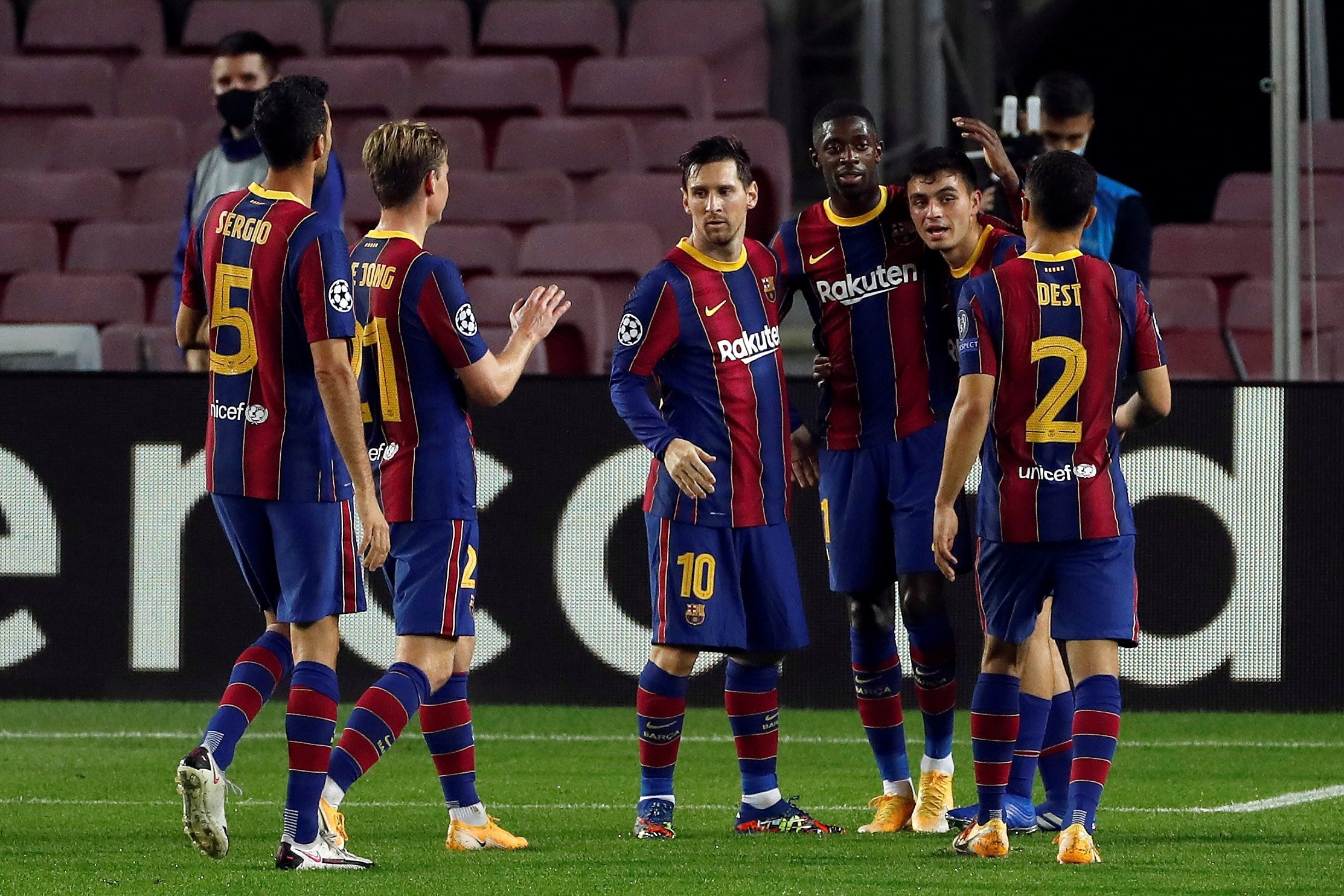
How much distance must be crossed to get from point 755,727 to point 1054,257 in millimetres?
1450

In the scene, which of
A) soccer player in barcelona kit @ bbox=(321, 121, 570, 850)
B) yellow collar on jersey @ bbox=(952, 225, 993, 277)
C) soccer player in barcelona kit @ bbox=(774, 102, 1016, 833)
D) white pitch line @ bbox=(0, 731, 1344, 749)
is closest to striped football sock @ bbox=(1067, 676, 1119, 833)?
soccer player in barcelona kit @ bbox=(774, 102, 1016, 833)

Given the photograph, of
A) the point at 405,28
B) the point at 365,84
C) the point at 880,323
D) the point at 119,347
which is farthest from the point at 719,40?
the point at 880,323

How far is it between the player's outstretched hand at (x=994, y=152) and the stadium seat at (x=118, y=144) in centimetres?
666

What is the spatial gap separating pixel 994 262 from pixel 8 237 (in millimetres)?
6952

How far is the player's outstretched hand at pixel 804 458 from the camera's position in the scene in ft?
18.3

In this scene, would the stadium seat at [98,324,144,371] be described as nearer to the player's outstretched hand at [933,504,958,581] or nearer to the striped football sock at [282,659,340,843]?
the striped football sock at [282,659,340,843]

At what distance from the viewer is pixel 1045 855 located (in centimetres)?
462

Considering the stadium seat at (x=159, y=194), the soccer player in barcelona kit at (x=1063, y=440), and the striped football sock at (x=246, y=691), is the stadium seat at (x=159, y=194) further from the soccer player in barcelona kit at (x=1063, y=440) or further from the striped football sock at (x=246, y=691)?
the soccer player in barcelona kit at (x=1063, y=440)

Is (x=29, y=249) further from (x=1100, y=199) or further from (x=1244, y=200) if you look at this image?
(x=1244, y=200)

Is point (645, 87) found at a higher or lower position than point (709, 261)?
higher

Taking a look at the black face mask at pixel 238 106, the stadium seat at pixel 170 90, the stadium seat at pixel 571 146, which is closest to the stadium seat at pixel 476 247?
the stadium seat at pixel 571 146

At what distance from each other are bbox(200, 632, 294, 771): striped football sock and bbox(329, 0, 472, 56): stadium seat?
7404mm

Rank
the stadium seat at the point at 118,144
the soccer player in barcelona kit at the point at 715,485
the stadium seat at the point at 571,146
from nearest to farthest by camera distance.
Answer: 1. the soccer player in barcelona kit at the point at 715,485
2. the stadium seat at the point at 571,146
3. the stadium seat at the point at 118,144

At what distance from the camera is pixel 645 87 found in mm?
11156
